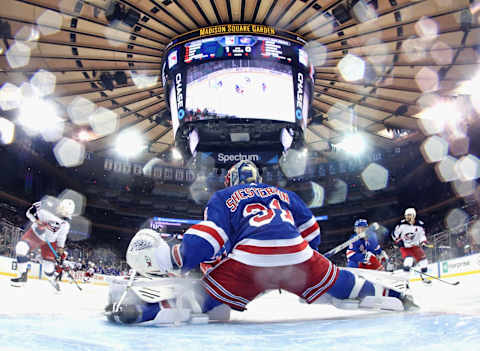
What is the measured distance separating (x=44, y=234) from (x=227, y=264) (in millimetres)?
5218

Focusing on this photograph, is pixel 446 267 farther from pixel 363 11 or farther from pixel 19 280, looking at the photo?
pixel 19 280

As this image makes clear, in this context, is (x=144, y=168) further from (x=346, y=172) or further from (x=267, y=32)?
(x=267, y=32)

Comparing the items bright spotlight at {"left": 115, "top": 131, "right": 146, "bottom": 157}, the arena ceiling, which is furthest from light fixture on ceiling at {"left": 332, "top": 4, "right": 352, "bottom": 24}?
bright spotlight at {"left": 115, "top": 131, "right": 146, "bottom": 157}

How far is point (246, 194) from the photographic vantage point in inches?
116

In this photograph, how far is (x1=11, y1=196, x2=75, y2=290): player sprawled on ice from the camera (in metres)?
6.66

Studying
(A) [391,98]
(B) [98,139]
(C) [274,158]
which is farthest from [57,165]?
(A) [391,98]

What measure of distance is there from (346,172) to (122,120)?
18.2 meters

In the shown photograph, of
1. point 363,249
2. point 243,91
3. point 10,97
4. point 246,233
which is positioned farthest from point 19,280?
point 10,97

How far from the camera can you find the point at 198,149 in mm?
10047

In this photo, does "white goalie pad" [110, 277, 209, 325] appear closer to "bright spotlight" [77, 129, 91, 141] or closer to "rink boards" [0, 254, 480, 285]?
"rink boards" [0, 254, 480, 285]

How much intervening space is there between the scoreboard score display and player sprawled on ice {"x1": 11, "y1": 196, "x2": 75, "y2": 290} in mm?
3311

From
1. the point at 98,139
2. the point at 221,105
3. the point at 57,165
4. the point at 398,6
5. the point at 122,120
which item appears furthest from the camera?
the point at 57,165

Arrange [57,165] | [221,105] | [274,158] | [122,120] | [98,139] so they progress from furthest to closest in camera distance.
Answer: [57,165]
[98,139]
[122,120]
[274,158]
[221,105]

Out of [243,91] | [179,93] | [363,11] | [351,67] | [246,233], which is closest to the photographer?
[246,233]
